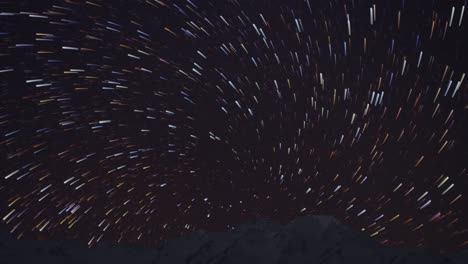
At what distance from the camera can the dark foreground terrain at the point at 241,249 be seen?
70.8 meters

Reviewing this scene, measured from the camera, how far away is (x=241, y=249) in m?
76.6

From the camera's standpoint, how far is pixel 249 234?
265 feet

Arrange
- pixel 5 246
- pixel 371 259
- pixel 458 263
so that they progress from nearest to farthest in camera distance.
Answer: pixel 458 263, pixel 371 259, pixel 5 246

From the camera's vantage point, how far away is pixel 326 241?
251ft

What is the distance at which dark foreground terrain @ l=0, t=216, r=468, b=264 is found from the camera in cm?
7075

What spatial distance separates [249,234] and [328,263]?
16916 mm

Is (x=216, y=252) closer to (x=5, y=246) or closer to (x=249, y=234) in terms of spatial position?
(x=249, y=234)

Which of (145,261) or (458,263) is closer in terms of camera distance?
(458,263)

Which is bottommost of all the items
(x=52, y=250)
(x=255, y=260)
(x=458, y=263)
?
(x=458, y=263)

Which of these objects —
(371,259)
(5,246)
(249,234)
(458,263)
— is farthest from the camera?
(249,234)

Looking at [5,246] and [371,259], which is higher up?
[5,246]

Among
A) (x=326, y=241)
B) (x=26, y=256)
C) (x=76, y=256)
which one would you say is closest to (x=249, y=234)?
(x=326, y=241)

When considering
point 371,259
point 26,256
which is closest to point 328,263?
point 371,259

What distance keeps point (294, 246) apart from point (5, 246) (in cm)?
4985
